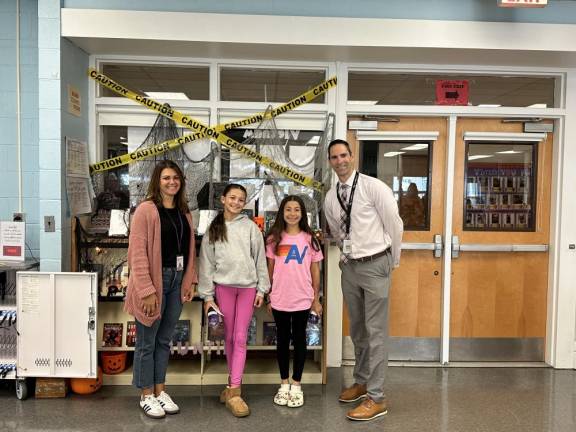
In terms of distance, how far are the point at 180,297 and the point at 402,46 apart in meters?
2.32

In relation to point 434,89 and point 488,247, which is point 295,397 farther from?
point 434,89

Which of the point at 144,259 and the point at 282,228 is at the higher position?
the point at 282,228

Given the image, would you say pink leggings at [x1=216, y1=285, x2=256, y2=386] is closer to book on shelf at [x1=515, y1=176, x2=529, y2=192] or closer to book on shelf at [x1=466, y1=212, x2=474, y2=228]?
book on shelf at [x1=466, y1=212, x2=474, y2=228]

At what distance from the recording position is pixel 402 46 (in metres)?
3.45

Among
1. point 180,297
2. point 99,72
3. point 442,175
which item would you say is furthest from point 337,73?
point 180,297

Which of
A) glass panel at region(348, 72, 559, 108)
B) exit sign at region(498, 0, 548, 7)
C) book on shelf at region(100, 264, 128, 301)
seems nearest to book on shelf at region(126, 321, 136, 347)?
book on shelf at region(100, 264, 128, 301)

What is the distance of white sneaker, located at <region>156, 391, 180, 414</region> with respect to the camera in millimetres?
3086

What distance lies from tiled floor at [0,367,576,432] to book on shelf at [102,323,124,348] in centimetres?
31

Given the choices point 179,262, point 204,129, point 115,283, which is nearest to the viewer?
point 179,262

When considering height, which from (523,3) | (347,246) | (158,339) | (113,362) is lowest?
(113,362)

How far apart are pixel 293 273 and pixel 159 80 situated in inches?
76.9

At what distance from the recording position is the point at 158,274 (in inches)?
114

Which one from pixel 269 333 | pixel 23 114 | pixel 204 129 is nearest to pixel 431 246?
pixel 269 333

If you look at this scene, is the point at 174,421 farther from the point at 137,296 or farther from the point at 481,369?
the point at 481,369
